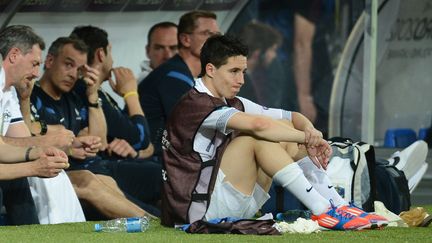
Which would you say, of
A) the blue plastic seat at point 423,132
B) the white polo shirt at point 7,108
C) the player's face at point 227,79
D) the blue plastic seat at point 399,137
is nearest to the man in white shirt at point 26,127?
the white polo shirt at point 7,108

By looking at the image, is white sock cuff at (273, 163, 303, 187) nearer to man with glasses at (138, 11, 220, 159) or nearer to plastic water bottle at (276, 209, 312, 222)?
plastic water bottle at (276, 209, 312, 222)

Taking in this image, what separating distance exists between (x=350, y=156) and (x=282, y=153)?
1311mm

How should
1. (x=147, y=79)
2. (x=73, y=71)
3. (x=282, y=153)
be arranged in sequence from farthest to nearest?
1. (x=147, y=79)
2. (x=73, y=71)
3. (x=282, y=153)

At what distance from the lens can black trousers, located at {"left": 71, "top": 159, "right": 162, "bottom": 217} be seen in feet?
33.1

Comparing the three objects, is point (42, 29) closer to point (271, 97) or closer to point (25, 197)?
point (271, 97)

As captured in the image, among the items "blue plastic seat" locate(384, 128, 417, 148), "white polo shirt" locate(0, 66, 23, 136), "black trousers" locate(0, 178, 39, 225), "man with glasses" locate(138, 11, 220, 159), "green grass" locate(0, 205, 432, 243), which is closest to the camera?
"green grass" locate(0, 205, 432, 243)

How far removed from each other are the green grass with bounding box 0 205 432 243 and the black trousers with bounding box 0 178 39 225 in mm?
148

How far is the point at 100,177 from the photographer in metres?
9.77

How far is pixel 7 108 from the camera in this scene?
8.67 m

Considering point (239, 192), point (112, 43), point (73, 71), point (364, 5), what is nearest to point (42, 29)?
point (112, 43)

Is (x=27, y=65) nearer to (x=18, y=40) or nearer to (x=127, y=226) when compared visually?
(x=18, y=40)

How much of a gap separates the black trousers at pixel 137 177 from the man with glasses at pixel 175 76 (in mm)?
493

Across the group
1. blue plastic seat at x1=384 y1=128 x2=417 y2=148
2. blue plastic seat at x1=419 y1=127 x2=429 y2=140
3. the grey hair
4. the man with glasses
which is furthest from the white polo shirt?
blue plastic seat at x1=419 y1=127 x2=429 y2=140

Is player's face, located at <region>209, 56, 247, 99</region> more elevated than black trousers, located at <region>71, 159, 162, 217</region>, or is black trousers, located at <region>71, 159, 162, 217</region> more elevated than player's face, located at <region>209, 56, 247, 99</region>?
player's face, located at <region>209, 56, 247, 99</region>
